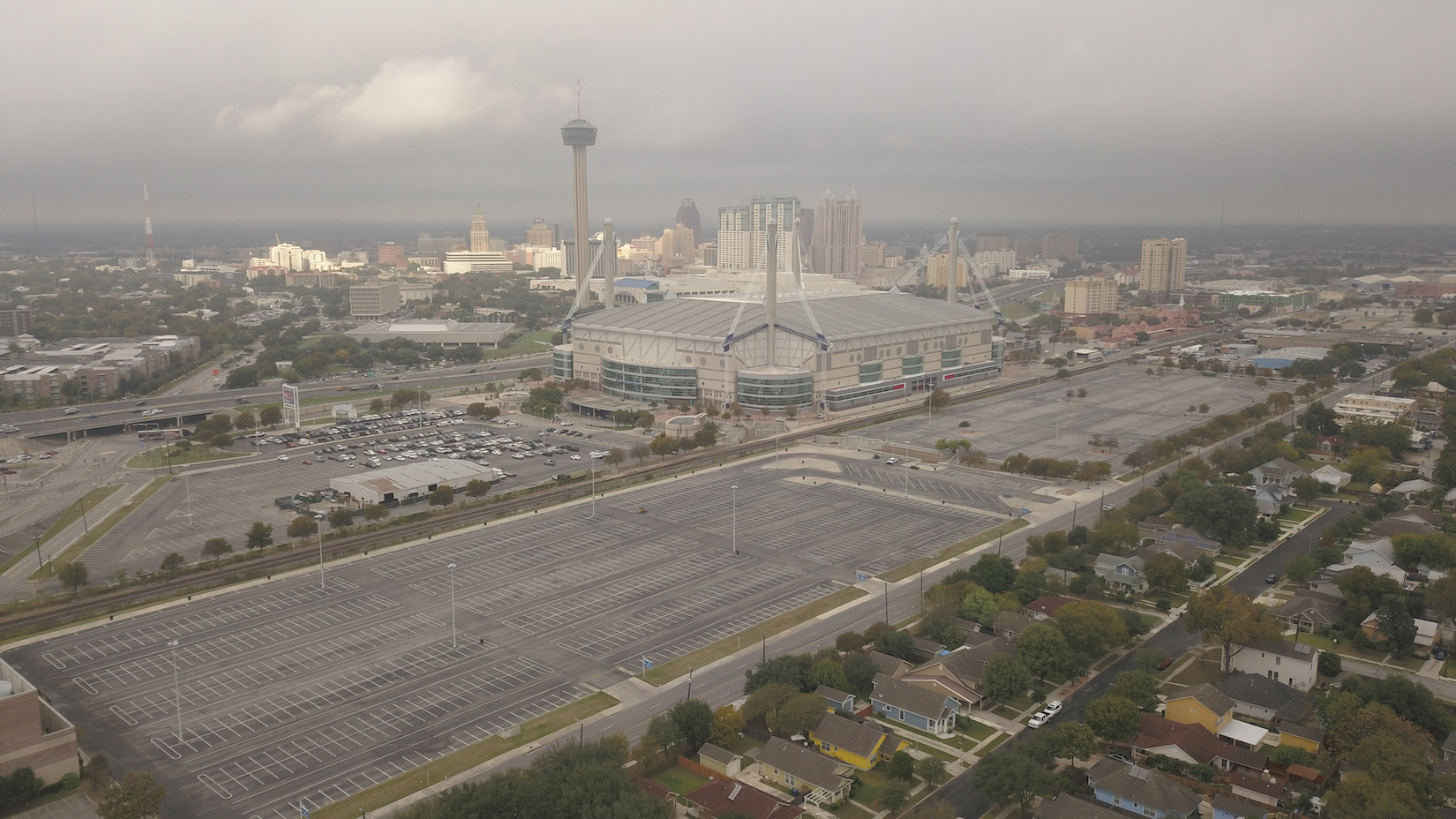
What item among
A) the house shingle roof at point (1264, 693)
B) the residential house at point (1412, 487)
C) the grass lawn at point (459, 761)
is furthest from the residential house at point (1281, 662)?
the residential house at point (1412, 487)

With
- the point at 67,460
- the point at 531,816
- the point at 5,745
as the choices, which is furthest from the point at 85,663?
the point at 67,460

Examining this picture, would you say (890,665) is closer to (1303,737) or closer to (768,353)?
(1303,737)

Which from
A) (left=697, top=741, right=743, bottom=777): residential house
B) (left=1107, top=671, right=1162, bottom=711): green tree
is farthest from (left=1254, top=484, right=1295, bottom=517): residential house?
(left=697, top=741, right=743, bottom=777): residential house

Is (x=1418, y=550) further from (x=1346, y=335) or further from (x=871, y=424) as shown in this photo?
(x=1346, y=335)

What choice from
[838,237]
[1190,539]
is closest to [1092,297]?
[838,237]

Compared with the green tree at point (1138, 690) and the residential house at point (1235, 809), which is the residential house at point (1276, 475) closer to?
the green tree at point (1138, 690)

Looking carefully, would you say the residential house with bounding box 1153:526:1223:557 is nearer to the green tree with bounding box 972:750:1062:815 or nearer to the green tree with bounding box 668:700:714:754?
the green tree with bounding box 972:750:1062:815
